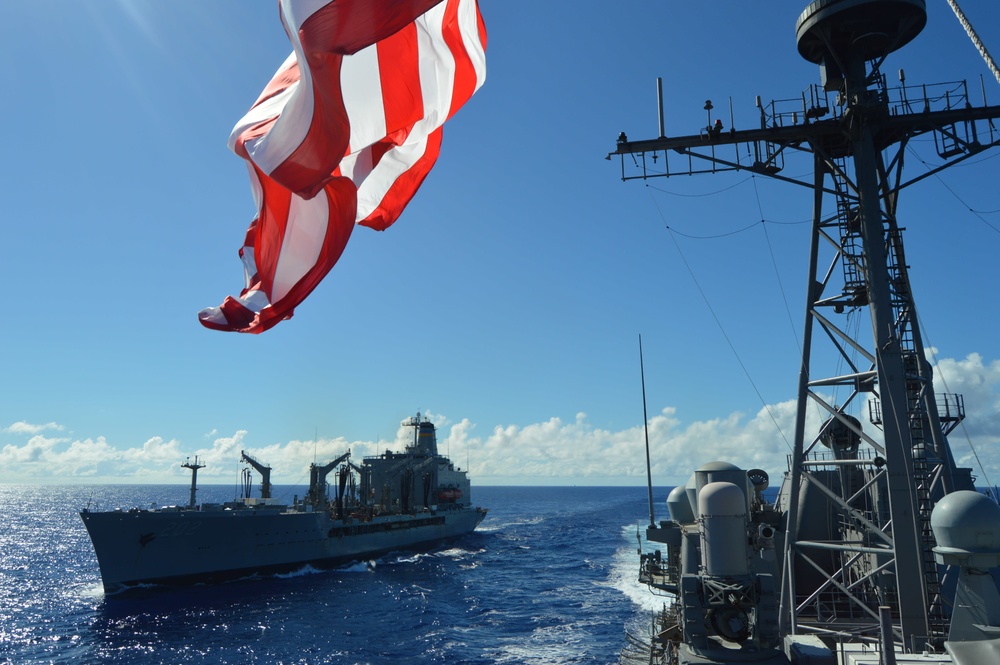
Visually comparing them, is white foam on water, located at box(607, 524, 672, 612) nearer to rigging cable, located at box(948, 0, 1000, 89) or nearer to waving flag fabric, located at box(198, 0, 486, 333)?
waving flag fabric, located at box(198, 0, 486, 333)

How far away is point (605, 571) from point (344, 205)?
44281 mm

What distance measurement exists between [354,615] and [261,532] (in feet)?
41.4

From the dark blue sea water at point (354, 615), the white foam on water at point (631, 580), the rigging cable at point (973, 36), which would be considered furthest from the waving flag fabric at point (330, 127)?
the dark blue sea water at point (354, 615)

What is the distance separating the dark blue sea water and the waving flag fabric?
2182 cm

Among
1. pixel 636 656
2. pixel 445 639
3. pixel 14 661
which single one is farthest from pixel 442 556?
pixel 636 656

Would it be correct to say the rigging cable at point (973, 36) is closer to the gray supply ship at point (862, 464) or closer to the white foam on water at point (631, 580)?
the gray supply ship at point (862, 464)

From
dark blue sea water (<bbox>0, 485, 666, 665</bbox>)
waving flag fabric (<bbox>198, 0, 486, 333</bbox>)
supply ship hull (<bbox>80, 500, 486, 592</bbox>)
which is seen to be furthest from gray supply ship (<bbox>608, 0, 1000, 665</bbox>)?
supply ship hull (<bbox>80, 500, 486, 592</bbox>)

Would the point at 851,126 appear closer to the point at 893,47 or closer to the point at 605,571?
the point at 893,47

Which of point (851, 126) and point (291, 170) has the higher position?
point (851, 126)

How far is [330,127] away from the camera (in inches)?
213

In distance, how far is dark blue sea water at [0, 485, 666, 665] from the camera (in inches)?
1018

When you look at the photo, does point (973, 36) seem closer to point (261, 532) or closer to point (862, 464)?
point (862, 464)

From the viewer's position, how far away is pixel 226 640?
27.5 meters

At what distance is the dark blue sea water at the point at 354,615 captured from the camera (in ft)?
84.8
